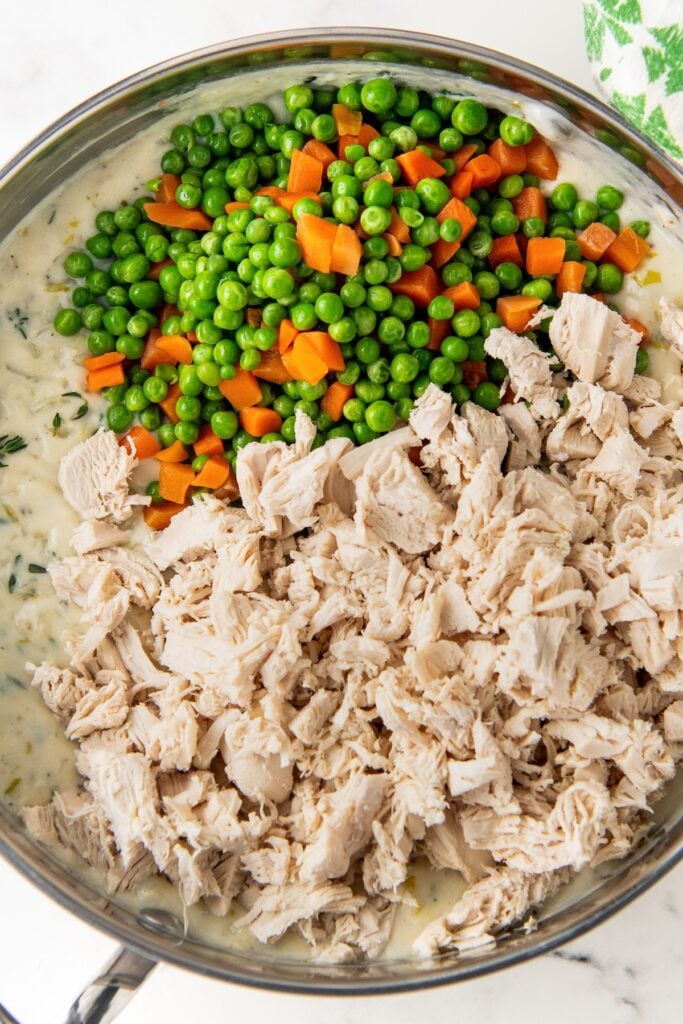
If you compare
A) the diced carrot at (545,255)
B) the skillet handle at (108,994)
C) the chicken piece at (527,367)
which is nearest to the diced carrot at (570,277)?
the diced carrot at (545,255)

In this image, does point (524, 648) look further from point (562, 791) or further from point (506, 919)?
point (506, 919)

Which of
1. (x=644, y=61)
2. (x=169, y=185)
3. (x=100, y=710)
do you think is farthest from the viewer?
(x=169, y=185)

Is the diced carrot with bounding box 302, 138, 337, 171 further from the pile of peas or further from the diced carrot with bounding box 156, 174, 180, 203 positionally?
the diced carrot with bounding box 156, 174, 180, 203

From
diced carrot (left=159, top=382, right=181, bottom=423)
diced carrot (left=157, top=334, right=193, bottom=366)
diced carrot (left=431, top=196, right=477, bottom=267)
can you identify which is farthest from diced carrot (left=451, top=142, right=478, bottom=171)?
diced carrot (left=159, top=382, right=181, bottom=423)

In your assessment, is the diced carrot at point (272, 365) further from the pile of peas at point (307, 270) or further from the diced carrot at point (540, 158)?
the diced carrot at point (540, 158)

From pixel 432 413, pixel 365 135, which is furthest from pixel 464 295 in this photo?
pixel 365 135

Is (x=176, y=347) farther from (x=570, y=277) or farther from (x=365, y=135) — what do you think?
(x=570, y=277)
